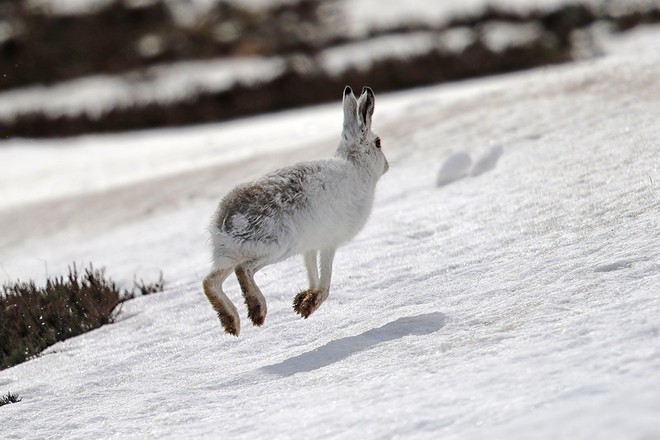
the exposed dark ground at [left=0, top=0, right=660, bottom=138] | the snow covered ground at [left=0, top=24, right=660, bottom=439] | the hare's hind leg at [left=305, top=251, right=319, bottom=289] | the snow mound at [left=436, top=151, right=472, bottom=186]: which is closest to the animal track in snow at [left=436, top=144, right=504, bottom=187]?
the snow mound at [left=436, top=151, right=472, bottom=186]

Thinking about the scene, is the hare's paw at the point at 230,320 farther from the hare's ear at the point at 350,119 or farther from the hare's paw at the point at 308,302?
the hare's ear at the point at 350,119

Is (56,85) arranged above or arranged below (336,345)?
above

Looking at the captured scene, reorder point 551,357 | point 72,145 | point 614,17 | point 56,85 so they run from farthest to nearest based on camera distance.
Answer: point 56,85 → point 614,17 → point 72,145 → point 551,357

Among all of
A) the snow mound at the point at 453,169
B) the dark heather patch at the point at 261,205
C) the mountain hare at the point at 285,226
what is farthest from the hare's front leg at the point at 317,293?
the snow mound at the point at 453,169

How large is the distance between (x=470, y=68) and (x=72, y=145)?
6661 millimetres

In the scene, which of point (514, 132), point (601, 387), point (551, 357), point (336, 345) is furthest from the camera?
point (514, 132)

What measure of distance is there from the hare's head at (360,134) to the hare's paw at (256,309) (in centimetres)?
135

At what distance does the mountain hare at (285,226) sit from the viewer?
5.28 meters

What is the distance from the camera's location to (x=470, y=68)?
701 inches

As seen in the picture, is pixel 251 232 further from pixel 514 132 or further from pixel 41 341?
pixel 514 132

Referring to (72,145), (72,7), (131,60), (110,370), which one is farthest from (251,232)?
(72,7)

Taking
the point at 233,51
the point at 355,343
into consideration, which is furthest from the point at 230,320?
the point at 233,51

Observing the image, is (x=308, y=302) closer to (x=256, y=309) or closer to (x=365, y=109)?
→ (x=256, y=309)

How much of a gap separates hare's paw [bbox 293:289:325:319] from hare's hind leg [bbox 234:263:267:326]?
14.2 inches
